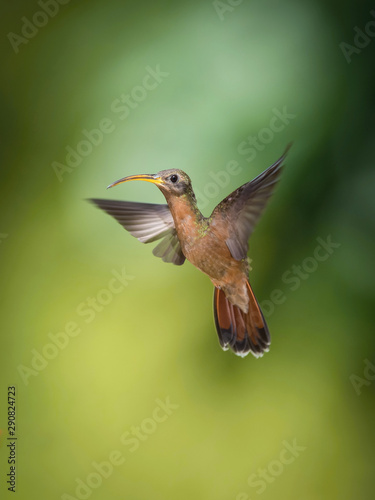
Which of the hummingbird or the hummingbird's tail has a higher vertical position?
the hummingbird

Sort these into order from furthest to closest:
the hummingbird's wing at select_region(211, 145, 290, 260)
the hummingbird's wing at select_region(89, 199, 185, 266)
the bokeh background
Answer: the bokeh background < the hummingbird's wing at select_region(89, 199, 185, 266) < the hummingbird's wing at select_region(211, 145, 290, 260)

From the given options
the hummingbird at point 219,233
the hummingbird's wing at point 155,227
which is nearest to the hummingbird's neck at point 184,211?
the hummingbird at point 219,233

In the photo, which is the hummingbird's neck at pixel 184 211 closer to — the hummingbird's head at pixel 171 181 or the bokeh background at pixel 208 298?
the hummingbird's head at pixel 171 181

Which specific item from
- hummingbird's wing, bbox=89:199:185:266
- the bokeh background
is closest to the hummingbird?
hummingbird's wing, bbox=89:199:185:266

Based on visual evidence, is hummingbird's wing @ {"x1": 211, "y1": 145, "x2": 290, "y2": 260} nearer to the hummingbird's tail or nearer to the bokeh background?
the hummingbird's tail

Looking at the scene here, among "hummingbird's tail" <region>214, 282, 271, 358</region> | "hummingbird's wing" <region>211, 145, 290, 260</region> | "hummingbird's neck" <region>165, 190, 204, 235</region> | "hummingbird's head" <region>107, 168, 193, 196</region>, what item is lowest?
"hummingbird's tail" <region>214, 282, 271, 358</region>
